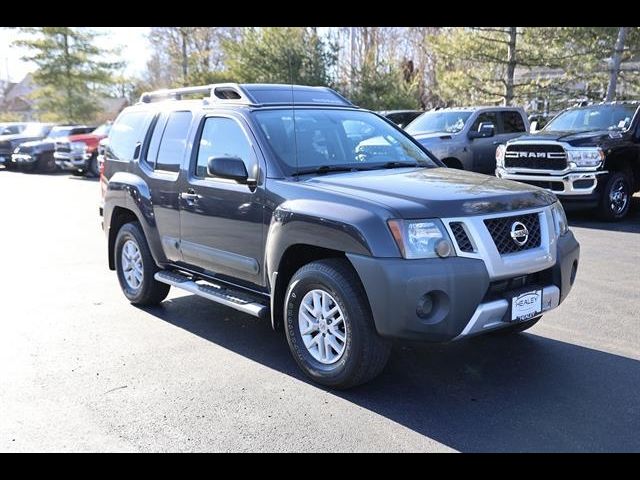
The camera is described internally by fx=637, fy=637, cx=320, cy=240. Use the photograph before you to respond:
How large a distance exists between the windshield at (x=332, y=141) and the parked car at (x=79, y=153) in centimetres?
1708

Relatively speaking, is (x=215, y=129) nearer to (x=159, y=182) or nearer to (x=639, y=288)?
(x=159, y=182)

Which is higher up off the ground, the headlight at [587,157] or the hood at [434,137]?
the hood at [434,137]

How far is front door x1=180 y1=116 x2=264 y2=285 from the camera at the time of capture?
466cm

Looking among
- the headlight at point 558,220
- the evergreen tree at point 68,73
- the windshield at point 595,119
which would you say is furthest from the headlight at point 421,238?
the evergreen tree at point 68,73

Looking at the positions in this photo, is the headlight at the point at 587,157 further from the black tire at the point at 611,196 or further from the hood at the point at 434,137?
the hood at the point at 434,137

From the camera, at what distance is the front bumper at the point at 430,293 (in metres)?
3.60

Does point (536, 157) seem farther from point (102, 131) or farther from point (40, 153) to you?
point (40, 153)

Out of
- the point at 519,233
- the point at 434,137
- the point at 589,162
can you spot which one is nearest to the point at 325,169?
the point at 519,233

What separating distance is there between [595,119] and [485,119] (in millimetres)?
2596

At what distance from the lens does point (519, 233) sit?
13.0 feet

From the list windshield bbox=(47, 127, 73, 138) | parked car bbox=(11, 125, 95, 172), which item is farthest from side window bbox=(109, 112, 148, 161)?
windshield bbox=(47, 127, 73, 138)

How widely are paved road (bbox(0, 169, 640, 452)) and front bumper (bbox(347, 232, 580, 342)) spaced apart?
1.74 ft

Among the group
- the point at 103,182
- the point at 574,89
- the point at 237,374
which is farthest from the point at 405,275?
the point at 574,89

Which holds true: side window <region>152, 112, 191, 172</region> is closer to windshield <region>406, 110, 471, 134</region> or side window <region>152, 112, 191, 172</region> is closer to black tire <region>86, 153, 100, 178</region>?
windshield <region>406, 110, 471, 134</region>
